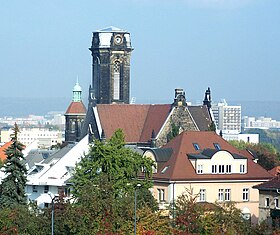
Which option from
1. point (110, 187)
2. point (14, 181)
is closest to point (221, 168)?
point (110, 187)

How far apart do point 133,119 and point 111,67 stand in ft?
44.1

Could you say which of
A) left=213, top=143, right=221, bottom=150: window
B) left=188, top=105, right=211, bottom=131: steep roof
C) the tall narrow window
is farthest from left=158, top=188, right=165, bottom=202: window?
the tall narrow window

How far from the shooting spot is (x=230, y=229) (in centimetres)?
5634

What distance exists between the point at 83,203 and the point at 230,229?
728 cm

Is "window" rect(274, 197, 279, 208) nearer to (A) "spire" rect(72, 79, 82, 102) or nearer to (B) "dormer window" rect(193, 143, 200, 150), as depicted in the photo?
(B) "dormer window" rect(193, 143, 200, 150)

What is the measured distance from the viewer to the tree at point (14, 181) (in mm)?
62719

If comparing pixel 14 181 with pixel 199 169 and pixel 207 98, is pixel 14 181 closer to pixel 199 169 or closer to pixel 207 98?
pixel 199 169

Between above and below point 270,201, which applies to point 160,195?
above

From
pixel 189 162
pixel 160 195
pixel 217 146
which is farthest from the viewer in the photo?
pixel 217 146

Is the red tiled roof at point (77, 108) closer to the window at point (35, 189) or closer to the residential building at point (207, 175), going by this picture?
the window at point (35, 189)

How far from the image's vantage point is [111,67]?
114 meters

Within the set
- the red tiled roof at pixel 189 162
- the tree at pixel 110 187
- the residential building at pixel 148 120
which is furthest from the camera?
the residential building at pixel 148 120

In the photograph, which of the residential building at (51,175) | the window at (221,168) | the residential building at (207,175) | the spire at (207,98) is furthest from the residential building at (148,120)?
the window at (221,168)

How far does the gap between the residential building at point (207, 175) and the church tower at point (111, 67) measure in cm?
3719
